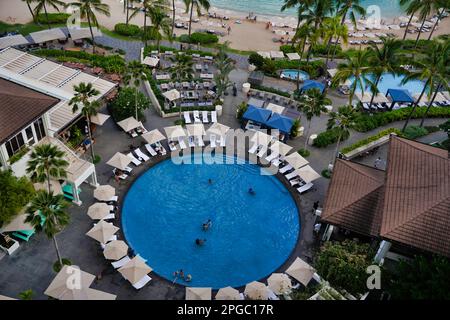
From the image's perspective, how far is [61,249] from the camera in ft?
112

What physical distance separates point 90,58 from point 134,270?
1385 inches

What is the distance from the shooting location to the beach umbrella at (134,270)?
103 ft

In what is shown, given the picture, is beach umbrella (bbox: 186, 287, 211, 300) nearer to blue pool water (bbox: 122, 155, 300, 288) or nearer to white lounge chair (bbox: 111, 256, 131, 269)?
blue pool water (bbox: 122, 155, 300, 288)

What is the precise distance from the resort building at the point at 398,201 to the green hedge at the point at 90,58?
31918 millimetres

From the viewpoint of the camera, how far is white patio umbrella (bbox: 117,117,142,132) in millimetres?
44719

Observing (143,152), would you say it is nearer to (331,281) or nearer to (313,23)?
(331,281)

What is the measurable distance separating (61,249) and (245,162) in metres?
20.1

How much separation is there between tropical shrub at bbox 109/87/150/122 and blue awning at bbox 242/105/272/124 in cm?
1132

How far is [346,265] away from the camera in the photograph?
30344 mm

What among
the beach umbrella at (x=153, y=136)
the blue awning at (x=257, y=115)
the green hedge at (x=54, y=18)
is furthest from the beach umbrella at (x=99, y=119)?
the green hedge at (x=54, y=18)

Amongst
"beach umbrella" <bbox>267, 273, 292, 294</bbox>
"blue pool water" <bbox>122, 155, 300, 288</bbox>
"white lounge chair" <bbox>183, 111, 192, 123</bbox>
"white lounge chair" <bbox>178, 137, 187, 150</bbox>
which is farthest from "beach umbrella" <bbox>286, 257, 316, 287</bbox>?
"white lounge chair" <bbox>183, 111, 192, 123</bbox>

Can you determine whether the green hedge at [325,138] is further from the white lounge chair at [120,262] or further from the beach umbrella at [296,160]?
→ the white lounge chair at [120,262]

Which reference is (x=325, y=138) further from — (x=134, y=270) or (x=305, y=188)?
(x=134, y=270)

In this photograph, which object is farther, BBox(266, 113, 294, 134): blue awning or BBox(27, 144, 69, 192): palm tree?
BBox(266, 113, 294, 134): blue awning
